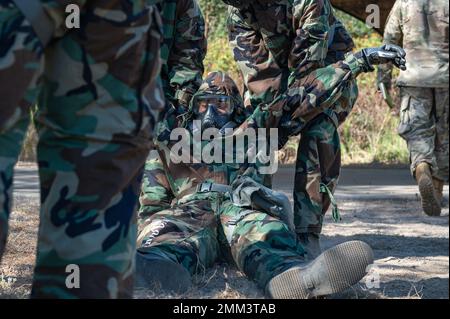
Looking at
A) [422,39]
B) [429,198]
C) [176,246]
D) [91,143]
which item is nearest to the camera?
[91,143]

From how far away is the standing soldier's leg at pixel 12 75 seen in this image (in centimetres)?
247

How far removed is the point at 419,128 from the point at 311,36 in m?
3.08

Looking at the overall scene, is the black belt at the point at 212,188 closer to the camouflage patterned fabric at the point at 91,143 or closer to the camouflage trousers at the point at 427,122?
the camouflage patterned fabric at the point at 91,143

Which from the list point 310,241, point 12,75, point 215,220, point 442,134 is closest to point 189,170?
point 215,220

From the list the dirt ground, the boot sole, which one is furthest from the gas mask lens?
the boot sole

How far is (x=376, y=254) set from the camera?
5996 mm

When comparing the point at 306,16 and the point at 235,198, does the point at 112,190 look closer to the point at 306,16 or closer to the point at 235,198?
the point at 235,198

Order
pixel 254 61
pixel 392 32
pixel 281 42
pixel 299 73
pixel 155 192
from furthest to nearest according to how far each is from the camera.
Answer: pixel 392 32 < pixel 254 61 < pixel 281 42 < pixel 299 73 < pixel 155 192

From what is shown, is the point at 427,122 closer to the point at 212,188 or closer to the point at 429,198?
the point at 429,198

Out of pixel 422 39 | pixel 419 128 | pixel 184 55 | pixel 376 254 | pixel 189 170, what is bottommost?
pixel 376 254

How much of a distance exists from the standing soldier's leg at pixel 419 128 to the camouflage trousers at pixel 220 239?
3.35 metres

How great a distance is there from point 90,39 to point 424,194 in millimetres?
5627

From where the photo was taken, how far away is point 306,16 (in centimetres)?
570

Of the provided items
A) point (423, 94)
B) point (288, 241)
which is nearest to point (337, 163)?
point (288, 241)
